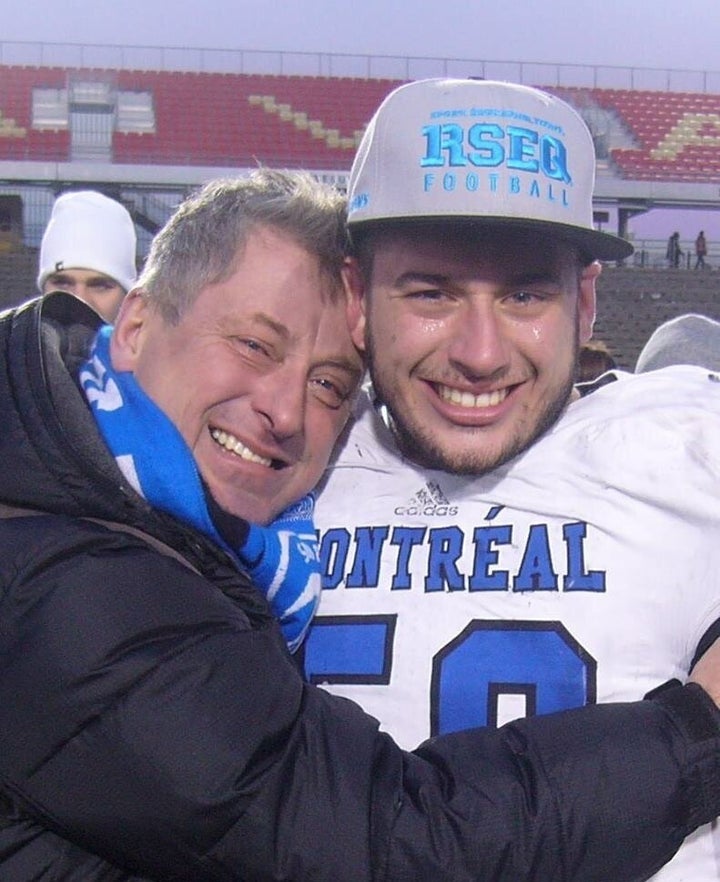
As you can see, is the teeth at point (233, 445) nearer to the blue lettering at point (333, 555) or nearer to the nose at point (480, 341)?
the blue lettering at point (333, 555)

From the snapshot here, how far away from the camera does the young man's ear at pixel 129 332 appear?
1547 mm

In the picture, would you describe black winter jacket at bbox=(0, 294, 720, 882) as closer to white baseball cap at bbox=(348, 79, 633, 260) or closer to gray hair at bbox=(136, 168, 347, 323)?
gray hair at bbox=(136, 168, 347, 323)

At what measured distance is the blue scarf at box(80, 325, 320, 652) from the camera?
1323 mm

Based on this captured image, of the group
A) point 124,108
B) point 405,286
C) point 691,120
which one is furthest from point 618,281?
point 405,286

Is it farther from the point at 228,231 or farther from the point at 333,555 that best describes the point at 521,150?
the point at 333,555

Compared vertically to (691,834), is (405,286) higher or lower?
higher

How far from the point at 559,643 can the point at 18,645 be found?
2.23ft

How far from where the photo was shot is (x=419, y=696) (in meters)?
1.50

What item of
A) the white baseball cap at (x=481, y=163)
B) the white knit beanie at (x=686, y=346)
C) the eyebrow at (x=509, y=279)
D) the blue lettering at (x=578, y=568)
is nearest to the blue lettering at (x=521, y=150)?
the white baseball cap at (x=481, y=163)

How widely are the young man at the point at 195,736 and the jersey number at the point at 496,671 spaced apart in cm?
13

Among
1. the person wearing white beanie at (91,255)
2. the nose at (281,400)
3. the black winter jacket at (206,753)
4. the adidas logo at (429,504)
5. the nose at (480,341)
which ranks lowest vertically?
the black winter jacket at (206,753)

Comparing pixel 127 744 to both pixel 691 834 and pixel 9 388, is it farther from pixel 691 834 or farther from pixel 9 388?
pixel 691 834

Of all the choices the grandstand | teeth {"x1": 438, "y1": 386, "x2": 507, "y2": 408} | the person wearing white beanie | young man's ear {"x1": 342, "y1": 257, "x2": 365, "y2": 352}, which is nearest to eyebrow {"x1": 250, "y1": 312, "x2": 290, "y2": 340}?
young man's ear {"x1": 342, "y1": 257, "x2": 365, "y2": 352}

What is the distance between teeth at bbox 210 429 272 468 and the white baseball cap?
0.35 m
